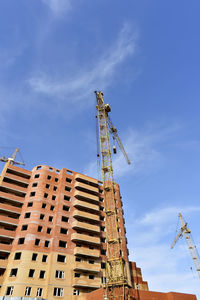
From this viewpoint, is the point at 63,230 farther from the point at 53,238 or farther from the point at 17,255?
the point at 17,255

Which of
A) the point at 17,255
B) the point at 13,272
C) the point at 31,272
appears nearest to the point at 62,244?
the point at 31,272

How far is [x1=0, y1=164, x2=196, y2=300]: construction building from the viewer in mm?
44375

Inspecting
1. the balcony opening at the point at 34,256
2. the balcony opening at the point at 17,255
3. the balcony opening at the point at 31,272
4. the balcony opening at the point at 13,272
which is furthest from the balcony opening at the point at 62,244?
the balcony opening at the point at 13,272

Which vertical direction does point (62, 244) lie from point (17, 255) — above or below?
above

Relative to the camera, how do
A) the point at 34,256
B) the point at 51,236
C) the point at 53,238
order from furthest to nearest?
the point at 51,236
the point at 53,238
the point at 34,256

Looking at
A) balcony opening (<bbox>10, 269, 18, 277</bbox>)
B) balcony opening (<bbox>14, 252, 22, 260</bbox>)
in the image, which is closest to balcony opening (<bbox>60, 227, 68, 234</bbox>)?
balcony opening (<bbox>14, 252, 22, 260</bbox>)

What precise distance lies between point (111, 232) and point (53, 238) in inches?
550

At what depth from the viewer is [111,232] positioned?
4875 cm

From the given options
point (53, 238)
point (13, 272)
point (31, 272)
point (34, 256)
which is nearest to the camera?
point (31, 272)

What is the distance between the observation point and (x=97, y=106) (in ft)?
214

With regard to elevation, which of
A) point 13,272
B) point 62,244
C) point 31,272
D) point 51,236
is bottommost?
point 31,272

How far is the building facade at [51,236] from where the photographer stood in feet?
148

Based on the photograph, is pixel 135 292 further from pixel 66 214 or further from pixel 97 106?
pixel 97 106

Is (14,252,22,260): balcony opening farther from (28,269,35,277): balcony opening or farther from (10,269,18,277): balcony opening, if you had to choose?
(28,269,35,277): balcony opening
